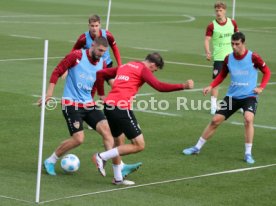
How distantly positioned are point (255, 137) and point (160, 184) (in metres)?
4.65

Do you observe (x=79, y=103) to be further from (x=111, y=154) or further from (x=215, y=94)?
(x=215, y=94)

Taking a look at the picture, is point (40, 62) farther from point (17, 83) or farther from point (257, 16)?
point (257, 16)

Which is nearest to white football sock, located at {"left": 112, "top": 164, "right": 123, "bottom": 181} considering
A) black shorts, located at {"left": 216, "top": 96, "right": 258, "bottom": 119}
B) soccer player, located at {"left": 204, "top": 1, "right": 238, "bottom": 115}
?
black shorts, located at {"left": 216, "top": 96, "right": 258, "bottom": 119}

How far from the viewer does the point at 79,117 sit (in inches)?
581

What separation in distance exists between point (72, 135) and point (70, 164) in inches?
18.1

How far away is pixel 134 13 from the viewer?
50.0 meters

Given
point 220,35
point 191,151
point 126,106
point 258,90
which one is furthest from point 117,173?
point 220,35

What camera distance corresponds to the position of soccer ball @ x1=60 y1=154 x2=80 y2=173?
14.7 meters

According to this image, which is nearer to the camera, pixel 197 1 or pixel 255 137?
pixel 255 137

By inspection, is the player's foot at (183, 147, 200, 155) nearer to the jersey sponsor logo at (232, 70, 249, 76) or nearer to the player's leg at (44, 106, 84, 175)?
the jersey sponsor logo at (232, 70, 249, 76)

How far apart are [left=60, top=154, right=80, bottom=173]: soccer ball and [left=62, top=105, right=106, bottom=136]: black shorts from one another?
0.40 m

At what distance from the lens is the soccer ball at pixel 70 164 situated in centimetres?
1474

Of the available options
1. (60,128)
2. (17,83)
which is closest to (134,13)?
(17,83)

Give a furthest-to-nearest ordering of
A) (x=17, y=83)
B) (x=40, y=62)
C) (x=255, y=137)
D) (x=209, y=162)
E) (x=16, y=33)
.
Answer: (x=16, y=33)
(x=40, y=62)
(x=17, y=83)
(x=255, y=137)
(x=209, y=162)
